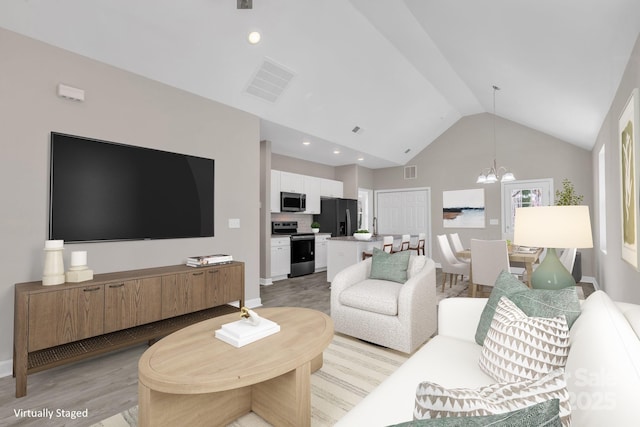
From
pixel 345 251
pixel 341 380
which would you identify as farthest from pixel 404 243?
pixel 341 380

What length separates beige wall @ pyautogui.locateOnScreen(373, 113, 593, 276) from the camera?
19.6ft

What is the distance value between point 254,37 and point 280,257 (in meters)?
3.72

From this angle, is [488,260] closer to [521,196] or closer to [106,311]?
[521,196]

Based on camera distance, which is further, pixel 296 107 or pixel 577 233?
pixel 296 107

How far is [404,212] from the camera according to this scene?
8.08 meters

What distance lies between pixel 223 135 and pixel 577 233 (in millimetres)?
3623

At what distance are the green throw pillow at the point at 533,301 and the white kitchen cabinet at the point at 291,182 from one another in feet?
15.9

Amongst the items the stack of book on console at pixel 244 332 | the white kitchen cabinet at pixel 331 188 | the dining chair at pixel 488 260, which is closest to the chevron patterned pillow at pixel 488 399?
the stack of book on console at pixel 244 332

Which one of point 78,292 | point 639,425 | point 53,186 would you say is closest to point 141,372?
point 78,292

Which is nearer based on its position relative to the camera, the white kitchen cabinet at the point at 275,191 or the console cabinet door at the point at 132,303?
the console cabinet door at the point at 132,303

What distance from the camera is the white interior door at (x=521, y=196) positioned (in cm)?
623

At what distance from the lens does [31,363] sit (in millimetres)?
2195

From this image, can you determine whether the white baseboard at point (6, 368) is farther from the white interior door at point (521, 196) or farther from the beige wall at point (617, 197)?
the white interior door at point (521, 196)

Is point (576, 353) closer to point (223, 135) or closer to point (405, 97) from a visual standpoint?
point (223, 135)
